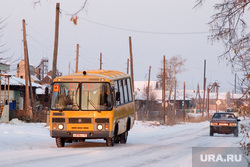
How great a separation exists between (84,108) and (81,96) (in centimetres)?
49

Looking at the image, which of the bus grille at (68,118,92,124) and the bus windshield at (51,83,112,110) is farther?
the bus windshield at (51,83,112,110)

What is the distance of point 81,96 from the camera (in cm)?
1894

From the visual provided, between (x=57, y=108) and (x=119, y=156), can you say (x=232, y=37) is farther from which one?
(x=57, y=108)

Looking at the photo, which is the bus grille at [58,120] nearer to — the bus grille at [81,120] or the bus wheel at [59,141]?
the bus grille at [81,120]

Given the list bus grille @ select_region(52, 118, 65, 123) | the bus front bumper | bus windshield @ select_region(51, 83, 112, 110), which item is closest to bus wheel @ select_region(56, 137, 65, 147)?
the bus front bumper

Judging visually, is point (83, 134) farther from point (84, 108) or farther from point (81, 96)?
point (81, 96)

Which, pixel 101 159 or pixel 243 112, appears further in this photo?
pixel 101 159

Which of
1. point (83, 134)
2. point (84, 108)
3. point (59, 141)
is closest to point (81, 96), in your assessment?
point (84, 108)

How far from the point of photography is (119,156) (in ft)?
49.5

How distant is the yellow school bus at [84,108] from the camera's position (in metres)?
18.7

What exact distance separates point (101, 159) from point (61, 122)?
17.0 feet

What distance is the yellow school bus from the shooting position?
18.7 metres

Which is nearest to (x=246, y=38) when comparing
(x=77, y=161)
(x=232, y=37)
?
(x=232, y=37)

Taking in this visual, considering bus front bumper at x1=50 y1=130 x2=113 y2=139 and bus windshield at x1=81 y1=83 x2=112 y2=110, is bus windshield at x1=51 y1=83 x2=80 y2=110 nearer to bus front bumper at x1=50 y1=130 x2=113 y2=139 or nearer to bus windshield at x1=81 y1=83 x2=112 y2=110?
bus windshield at x1=81 y1=83 x2=112 y2=110
